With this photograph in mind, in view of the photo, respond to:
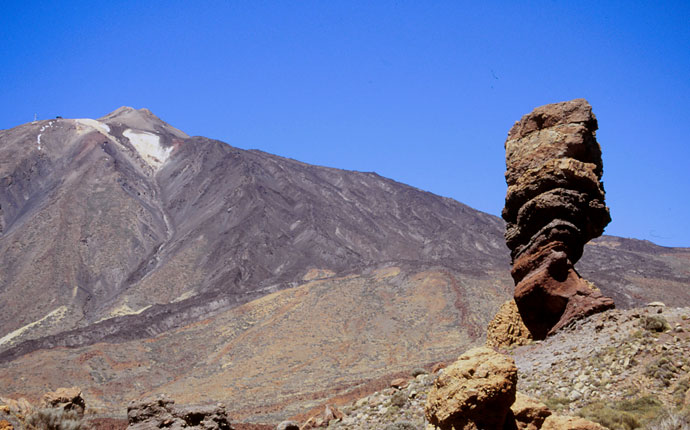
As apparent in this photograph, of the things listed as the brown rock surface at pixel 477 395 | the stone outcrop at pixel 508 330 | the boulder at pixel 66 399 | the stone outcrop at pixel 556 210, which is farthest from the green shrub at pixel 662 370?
the boulder at pixel 66 399

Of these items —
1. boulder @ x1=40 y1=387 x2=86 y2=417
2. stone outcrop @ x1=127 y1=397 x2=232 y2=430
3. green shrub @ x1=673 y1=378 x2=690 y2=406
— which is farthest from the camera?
boulder @ x1=40 y1=387 x2=86 y2=417

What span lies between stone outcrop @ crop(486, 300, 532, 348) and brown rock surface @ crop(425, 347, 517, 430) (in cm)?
623

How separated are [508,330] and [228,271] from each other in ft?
162

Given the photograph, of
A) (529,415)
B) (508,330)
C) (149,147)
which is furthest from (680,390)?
(149,147)

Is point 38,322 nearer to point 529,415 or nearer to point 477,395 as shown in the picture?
point 529,415

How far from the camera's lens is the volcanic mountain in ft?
110

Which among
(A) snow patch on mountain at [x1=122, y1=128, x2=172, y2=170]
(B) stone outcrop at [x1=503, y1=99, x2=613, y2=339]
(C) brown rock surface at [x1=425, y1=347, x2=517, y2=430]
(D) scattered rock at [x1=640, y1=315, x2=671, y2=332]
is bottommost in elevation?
(C) brown rock surface at [x1=425, y1=347, x2=517, y2=430]

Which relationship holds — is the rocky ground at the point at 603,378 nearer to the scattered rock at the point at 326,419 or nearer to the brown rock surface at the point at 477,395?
the scattered rock at the point at 326,419

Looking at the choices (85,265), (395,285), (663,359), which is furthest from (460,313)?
(85,265)

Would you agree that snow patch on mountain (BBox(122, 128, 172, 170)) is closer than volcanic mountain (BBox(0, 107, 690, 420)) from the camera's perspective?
No

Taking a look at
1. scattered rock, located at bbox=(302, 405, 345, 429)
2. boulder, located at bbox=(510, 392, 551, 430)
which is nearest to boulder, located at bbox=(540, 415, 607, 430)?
boulder, located at bbox=(510, 392, 551, 430)

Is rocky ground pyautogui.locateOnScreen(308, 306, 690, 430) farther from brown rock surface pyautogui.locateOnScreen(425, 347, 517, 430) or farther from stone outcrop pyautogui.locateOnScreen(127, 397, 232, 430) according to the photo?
stone outcrop pyautogui.locateOnScreen(127, 397, 232, 430)

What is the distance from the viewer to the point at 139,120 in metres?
126

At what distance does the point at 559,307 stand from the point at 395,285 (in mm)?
33969
